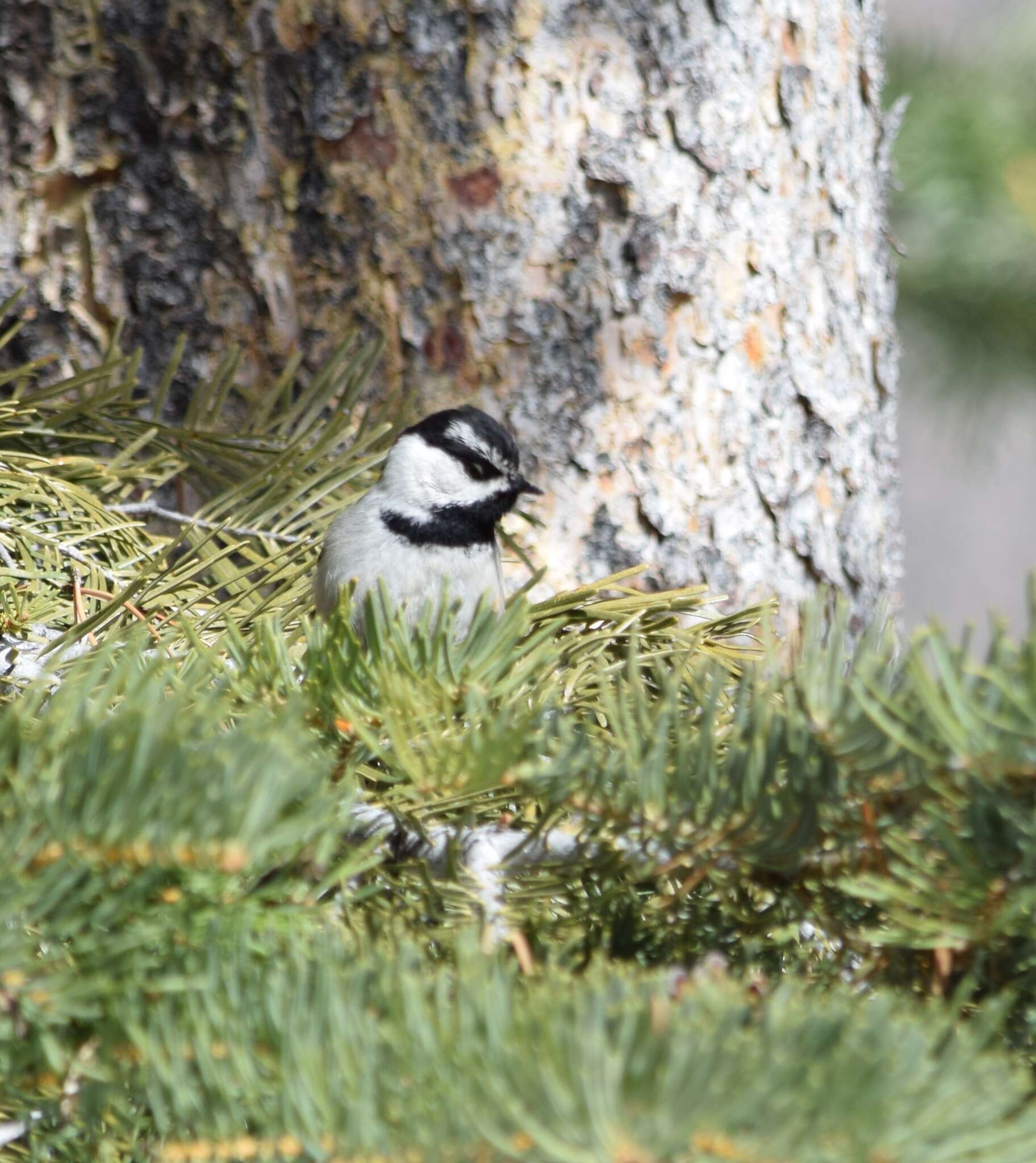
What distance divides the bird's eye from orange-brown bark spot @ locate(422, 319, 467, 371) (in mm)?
140

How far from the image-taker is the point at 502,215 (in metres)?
1.50

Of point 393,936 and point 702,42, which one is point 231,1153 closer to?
point 393,936

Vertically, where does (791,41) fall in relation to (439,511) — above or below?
above

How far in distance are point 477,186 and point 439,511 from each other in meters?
0.43

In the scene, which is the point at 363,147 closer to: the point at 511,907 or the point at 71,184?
the point at 71,184

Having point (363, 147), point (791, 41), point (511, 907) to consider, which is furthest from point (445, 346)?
point (511, 907)

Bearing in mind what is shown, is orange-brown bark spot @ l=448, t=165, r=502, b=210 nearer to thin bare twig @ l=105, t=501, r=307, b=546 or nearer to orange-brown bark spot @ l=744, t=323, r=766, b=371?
orange-brown bark spot @ l=744, t=323, r=766, b=371

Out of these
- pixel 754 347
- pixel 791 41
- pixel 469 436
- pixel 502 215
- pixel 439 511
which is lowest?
pixel 439 511

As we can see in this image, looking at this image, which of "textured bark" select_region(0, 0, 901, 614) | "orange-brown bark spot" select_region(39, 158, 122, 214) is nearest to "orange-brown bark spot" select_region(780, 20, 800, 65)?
"textured bark" select_region(0, 0, 901, 614)

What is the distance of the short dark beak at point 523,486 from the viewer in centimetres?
147

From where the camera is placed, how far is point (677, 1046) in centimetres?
38

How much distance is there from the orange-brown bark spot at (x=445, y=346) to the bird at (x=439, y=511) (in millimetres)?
81

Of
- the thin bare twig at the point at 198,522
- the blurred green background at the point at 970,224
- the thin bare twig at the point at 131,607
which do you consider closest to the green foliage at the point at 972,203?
the blurred green background at the point at 970,224

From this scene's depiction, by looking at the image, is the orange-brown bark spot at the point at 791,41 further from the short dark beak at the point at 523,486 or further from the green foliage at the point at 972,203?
the green foliage at the point at 972,203
